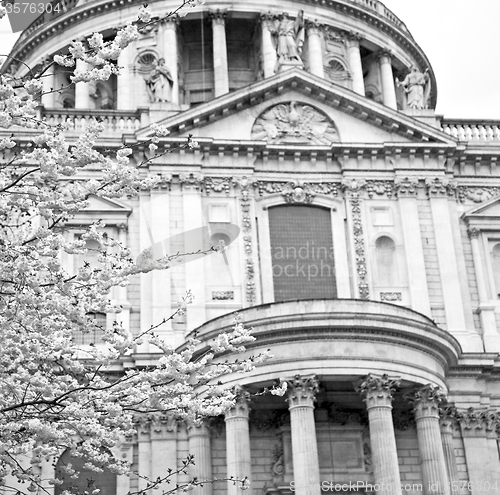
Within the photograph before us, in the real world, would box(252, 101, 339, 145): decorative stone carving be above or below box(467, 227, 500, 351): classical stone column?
above

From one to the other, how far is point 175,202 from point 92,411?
1978cm

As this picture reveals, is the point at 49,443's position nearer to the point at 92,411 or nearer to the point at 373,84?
the point at 92,411

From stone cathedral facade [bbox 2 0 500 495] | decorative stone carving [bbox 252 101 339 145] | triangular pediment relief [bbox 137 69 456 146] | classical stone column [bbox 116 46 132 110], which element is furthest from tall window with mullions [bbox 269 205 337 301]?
classical stone column [bbox 116 46 132 110]

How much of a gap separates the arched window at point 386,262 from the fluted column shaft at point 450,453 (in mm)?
4999

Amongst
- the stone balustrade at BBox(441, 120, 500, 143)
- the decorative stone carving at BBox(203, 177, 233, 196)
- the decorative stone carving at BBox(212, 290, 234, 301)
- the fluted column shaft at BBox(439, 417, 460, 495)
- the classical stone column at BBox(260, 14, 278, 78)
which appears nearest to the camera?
the fluted column shaft at BBox(439, 417, 460, 495)

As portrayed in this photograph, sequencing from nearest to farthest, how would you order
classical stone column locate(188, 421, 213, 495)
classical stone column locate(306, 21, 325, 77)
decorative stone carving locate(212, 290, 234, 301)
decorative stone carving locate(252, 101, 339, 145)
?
classical stone column locate(188, 421, 213, 495) < decorative stone carving locate(212, 290, 234, 301) < decorative stone carving locate(252, 101, 339, 145) < classical stone column locate(306, 21, 325, 77)

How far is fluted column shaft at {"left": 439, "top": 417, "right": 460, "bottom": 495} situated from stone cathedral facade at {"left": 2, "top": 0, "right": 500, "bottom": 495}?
0.05 meters

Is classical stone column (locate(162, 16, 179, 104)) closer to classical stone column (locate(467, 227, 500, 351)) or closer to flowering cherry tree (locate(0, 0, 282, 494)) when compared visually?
classical stone column (locate(467, 227, 500, 351))

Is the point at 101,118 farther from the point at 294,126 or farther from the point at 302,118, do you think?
the point at 302,118

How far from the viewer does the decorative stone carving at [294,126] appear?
33.9m

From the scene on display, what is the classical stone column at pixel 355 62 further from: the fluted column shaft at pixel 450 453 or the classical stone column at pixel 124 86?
the fluted column shaft at pixel 450 453

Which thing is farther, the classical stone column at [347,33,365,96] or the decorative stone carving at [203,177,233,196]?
the classical stone column at [347,33,365,96]

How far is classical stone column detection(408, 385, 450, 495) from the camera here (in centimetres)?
2677

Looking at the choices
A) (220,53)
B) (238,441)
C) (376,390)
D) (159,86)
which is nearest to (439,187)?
(376,390)
